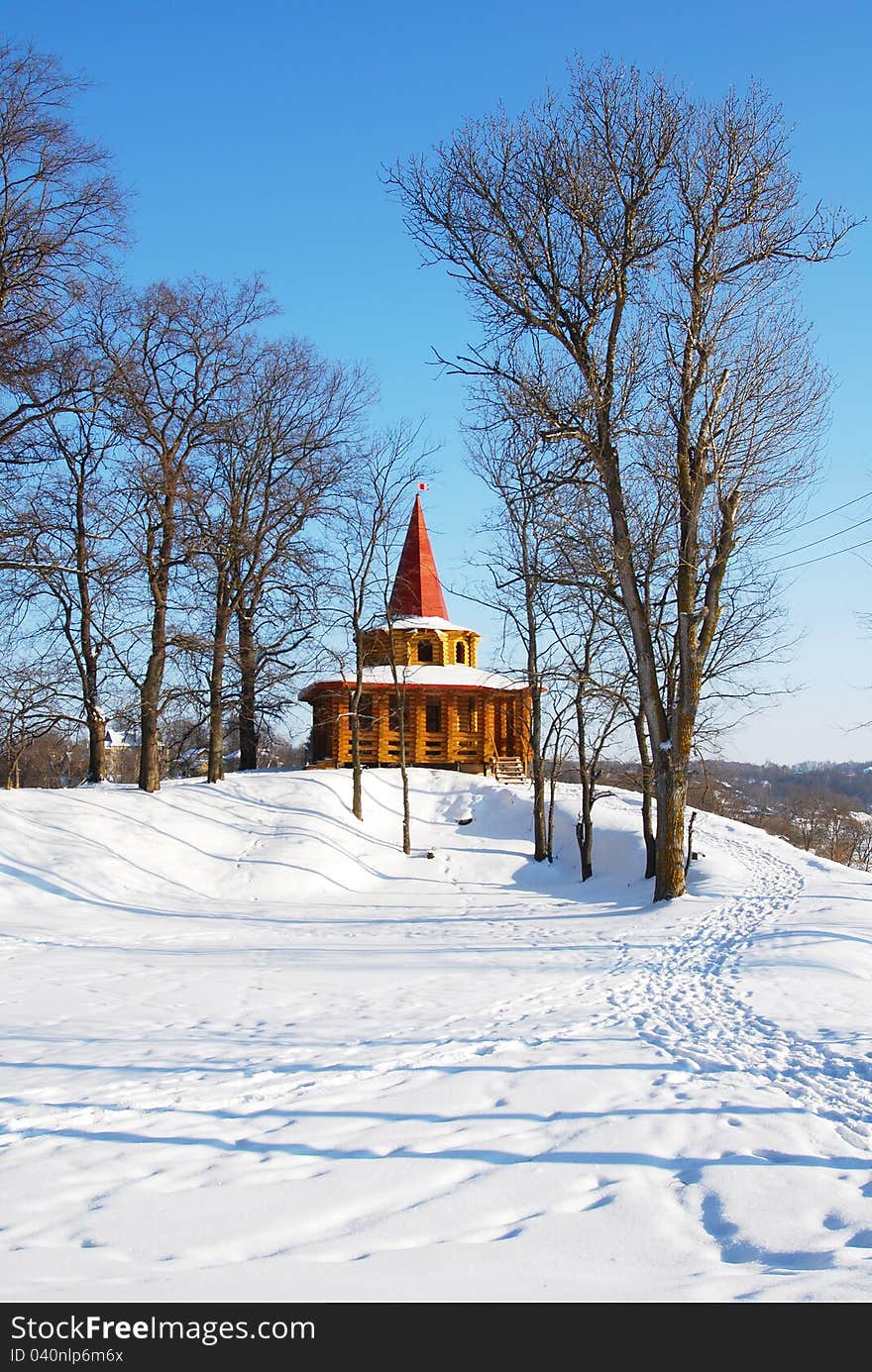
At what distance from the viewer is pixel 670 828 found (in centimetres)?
1659

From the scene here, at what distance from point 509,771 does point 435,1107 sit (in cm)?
2947

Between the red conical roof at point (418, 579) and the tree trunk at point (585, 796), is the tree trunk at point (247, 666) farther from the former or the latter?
the red conical roof at point (418, 579)

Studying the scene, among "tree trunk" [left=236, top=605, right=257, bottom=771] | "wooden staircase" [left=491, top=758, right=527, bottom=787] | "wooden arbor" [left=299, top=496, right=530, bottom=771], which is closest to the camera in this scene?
"tree trunk" [left=236, top=605, right=257, bottom=771]

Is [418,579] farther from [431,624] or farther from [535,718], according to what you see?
[535,718]

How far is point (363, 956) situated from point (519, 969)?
1.99 meters

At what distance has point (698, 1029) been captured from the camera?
786 cm

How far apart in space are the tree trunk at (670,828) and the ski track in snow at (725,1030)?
2805 millimetres

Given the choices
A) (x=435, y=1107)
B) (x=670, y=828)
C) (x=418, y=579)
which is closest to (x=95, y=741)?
(x=670, y=828)

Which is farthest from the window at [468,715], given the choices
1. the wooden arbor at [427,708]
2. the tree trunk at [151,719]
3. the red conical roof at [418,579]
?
the tree trunk at [151,719]

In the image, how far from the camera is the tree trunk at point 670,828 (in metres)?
16.5

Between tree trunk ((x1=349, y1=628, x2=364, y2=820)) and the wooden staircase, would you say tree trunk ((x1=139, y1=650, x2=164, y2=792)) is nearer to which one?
tree trunk ((x1=349, y1=628, x2=364, y2=820))

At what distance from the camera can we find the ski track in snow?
20.0 ft

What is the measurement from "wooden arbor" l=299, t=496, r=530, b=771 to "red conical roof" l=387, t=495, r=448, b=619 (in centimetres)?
37

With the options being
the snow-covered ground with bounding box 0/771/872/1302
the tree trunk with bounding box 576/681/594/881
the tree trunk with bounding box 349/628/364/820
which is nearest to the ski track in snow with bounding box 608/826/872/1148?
the snow-covered ground with bounding box 0/771/872/1302
